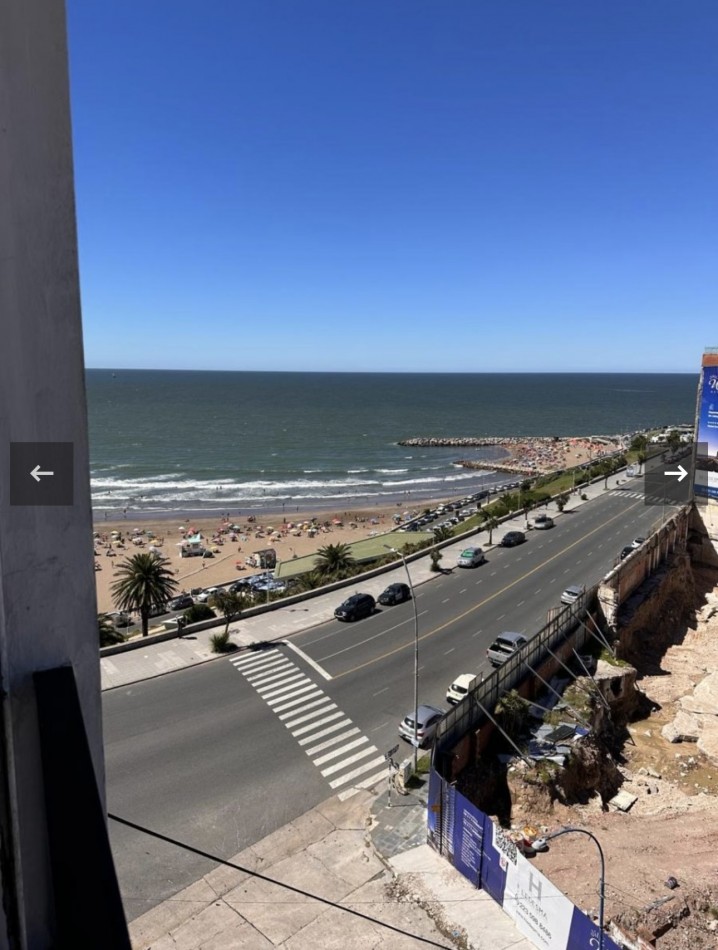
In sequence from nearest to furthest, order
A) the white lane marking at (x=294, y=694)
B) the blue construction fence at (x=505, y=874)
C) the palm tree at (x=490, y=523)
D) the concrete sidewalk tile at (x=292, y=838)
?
the blue construction fence at (x=505, y=874), the concrete sidewalk tile at (x=292, y=838), the white lane marking at (x=294, y=694), the palm tree at (x=490, y=523)

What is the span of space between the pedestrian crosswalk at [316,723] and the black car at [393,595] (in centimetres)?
860

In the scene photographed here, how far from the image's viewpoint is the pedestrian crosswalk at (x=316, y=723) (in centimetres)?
1992

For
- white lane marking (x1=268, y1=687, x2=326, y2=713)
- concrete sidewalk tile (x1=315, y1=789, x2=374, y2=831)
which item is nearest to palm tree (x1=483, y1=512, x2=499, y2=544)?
white lane marking (x1=268, y1=687, x2=326, y2=713)

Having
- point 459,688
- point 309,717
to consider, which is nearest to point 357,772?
point 309,717

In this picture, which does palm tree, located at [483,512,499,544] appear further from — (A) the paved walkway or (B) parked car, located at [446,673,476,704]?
(A) the paved walkway

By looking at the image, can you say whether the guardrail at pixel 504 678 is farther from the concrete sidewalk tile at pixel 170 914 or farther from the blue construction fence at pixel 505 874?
the concrete sidewalk tile at pixel 170 914

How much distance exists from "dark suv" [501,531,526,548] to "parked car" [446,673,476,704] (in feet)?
81.2

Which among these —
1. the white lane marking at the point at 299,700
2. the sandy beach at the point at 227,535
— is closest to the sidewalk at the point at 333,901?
the white lane marking at the point at 299,700

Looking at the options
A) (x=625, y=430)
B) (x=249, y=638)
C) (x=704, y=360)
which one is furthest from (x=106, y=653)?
(x=625, y=430)

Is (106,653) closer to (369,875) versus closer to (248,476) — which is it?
(369,875)

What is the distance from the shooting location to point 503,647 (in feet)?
92.9

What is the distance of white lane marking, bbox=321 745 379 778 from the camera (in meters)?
20.0

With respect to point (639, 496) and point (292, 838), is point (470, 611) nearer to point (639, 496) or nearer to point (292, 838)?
point (292, 838)

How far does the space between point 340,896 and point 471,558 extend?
29859 mm
